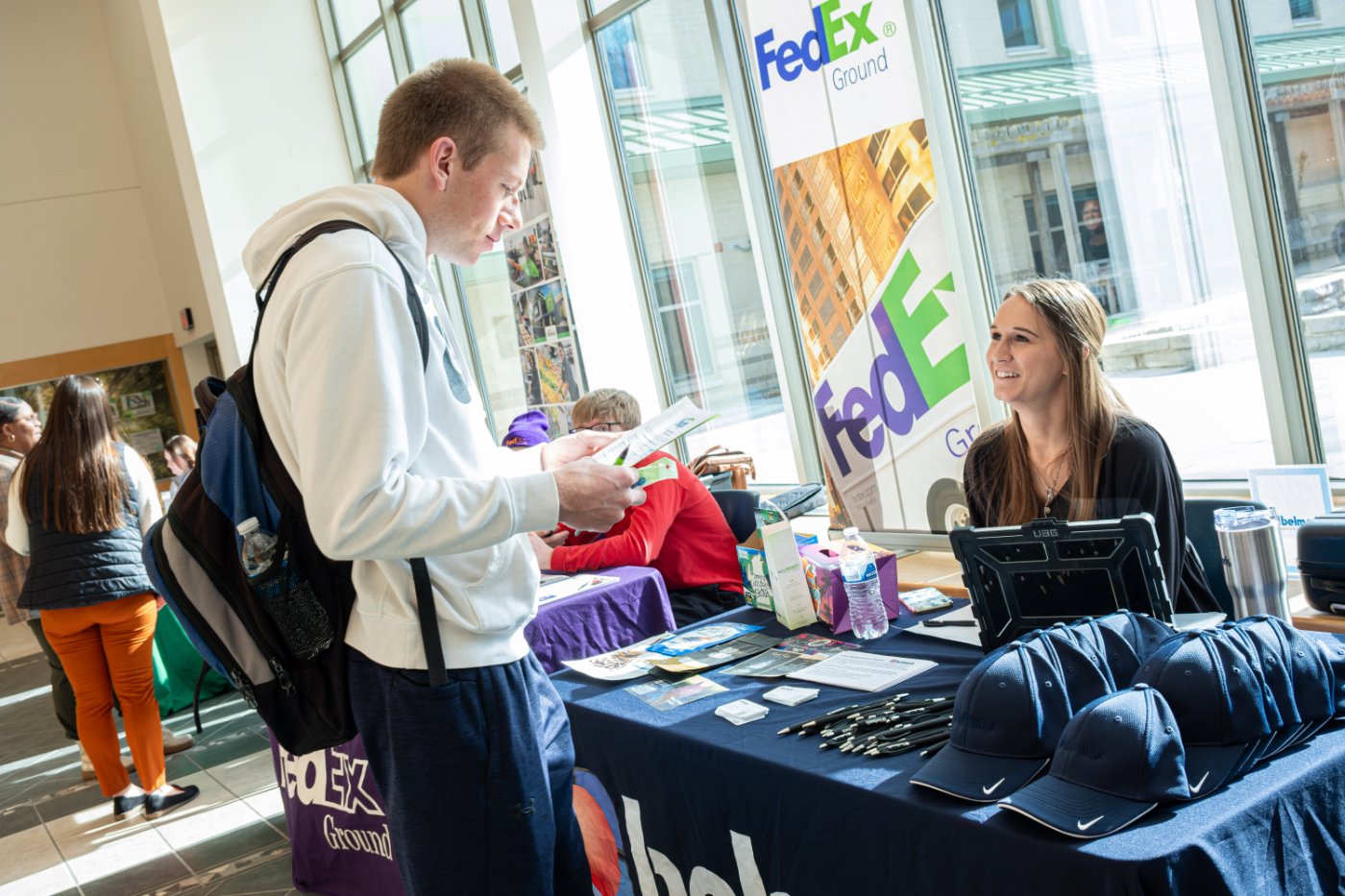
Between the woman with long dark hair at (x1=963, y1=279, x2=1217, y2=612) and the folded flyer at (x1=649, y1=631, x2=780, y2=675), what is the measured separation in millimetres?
599

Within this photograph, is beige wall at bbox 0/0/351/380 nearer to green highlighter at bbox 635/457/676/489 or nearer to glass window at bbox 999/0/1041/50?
glass window at bbox 999/0/1041/50

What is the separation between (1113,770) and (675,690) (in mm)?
940

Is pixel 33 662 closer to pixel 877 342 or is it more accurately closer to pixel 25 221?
pixel 25 221

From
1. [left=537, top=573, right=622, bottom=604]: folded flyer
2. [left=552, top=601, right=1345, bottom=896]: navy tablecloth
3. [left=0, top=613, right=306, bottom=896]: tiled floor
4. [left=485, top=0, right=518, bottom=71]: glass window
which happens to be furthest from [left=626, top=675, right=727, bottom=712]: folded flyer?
[left=485, top=0, right=518, bottom=71]: glass window

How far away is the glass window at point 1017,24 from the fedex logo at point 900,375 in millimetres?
802

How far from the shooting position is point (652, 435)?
164 cm

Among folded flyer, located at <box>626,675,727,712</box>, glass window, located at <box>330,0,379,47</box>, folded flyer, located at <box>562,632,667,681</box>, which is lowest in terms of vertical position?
folded flyer, located at <box>626,675,727,712</box>

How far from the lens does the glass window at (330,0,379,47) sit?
8438mm

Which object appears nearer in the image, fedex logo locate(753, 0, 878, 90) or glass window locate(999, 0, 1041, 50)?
glass window locate(999, 0, 1041, 50)

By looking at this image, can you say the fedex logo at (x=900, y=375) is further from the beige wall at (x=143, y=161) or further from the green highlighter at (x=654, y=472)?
the beige wall at (x=143, y=161)

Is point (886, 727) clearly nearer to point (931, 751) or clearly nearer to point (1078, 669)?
point (931, 751)

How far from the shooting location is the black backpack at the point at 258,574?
140 centimetres

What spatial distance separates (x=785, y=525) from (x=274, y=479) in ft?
4.01

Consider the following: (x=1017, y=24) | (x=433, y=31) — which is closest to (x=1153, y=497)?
(x=1017, y=24)
